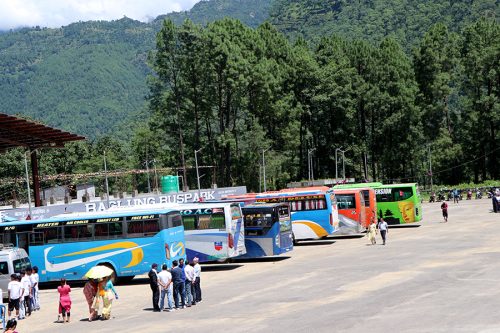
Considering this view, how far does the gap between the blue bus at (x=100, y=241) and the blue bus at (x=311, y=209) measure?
13.9 m

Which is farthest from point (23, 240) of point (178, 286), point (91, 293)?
point (178, 286)

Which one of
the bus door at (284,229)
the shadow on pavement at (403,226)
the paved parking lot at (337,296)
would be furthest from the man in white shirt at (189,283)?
the shadow on pavement at (403,226)

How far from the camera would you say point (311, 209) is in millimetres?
47938

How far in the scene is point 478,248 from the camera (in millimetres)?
37562

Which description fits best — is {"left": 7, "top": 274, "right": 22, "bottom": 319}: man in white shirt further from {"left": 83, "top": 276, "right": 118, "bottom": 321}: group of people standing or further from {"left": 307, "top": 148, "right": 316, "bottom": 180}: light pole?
{"left": 307, "top": 148, "right": 316, "bottom": 180}: light pole

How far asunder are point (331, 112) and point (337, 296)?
276ft

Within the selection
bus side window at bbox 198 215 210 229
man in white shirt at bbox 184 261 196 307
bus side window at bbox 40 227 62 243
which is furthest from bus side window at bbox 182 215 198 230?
man in white shirt at bbox 184 261 196 307

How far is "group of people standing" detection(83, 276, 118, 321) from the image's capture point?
81.8 feet

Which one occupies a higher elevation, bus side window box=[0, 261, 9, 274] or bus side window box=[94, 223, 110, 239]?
bus side window box=[94, 223, 110, 239]

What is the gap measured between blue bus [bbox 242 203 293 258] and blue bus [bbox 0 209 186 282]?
5543 mm

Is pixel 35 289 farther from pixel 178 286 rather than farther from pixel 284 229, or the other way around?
pixel 284 229

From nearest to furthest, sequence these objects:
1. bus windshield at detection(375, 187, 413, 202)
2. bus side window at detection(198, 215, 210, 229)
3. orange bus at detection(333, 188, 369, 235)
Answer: bus side window at detection(198, 215, 210, 229) → orange bus at detection(333, 188, 369, 235) → bus windshield at detection(375, 187, 413, 202)

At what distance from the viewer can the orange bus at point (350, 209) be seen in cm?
5166

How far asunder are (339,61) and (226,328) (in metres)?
90.5
